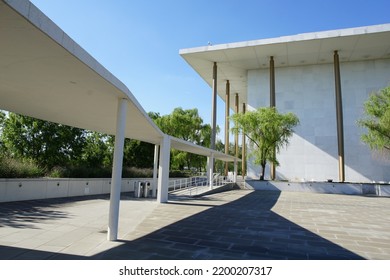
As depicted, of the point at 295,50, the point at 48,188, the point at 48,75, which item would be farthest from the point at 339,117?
the point at 48,75

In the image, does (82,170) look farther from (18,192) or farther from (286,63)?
(286,63)

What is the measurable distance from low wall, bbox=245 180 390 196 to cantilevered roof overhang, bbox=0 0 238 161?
19.0m

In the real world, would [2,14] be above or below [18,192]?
above

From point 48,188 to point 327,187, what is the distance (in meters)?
20.3

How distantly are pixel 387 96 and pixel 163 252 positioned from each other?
74.0 feet

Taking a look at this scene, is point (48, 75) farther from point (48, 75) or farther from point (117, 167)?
point (117, 167)

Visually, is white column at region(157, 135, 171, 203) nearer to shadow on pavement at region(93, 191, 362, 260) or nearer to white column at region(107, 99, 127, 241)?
shadow on pavement at region(93, 191, 362, 260)

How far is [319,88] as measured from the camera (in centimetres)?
2883

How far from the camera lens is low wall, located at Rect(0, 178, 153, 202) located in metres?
10.0

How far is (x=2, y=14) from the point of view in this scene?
2.38 meters

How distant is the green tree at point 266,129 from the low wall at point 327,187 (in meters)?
1.87

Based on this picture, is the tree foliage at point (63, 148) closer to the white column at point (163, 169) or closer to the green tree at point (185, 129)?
the green tree at point (185, 129)
